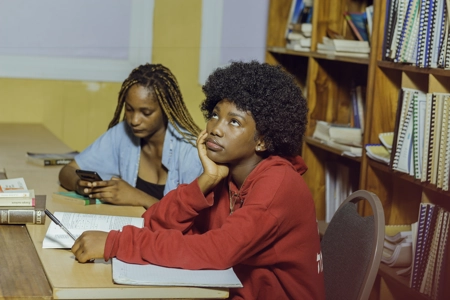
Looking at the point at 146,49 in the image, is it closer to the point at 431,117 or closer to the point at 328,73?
the point at 328,73

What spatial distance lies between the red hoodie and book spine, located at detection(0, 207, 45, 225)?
0.88ft

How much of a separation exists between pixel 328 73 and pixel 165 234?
6.33ft

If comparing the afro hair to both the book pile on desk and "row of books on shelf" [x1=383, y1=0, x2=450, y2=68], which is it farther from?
"row of books on shelf" [x1=383, y1=0, x2=450, y2=68]

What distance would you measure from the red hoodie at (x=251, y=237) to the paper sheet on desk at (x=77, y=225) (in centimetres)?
8

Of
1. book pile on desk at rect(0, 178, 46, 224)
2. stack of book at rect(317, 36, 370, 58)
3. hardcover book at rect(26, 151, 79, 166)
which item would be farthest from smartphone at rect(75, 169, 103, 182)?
stack of book at rect(317, 36, 370, 58)

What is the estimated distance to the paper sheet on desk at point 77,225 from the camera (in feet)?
5.38

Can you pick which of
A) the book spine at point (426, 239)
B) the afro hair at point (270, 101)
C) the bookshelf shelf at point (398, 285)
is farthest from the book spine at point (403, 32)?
the afro hair at point (270, 101)

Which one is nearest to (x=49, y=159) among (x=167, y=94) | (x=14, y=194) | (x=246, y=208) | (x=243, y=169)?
(x=167, y=94)

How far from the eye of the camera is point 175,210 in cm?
180

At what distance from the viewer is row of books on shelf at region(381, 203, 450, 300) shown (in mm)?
2256

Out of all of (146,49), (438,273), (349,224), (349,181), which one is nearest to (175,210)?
(349,224)

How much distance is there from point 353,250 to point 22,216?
2.63 feet

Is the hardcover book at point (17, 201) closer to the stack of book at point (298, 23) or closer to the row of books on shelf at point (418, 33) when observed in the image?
the row of books on shelf at point (418, 33)

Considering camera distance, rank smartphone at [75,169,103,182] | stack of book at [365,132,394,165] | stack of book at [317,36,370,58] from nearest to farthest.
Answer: smartphone at [75,169,103,182] < stack of book at [365,132,394,165] < stack of book at [317,36,370,58]
